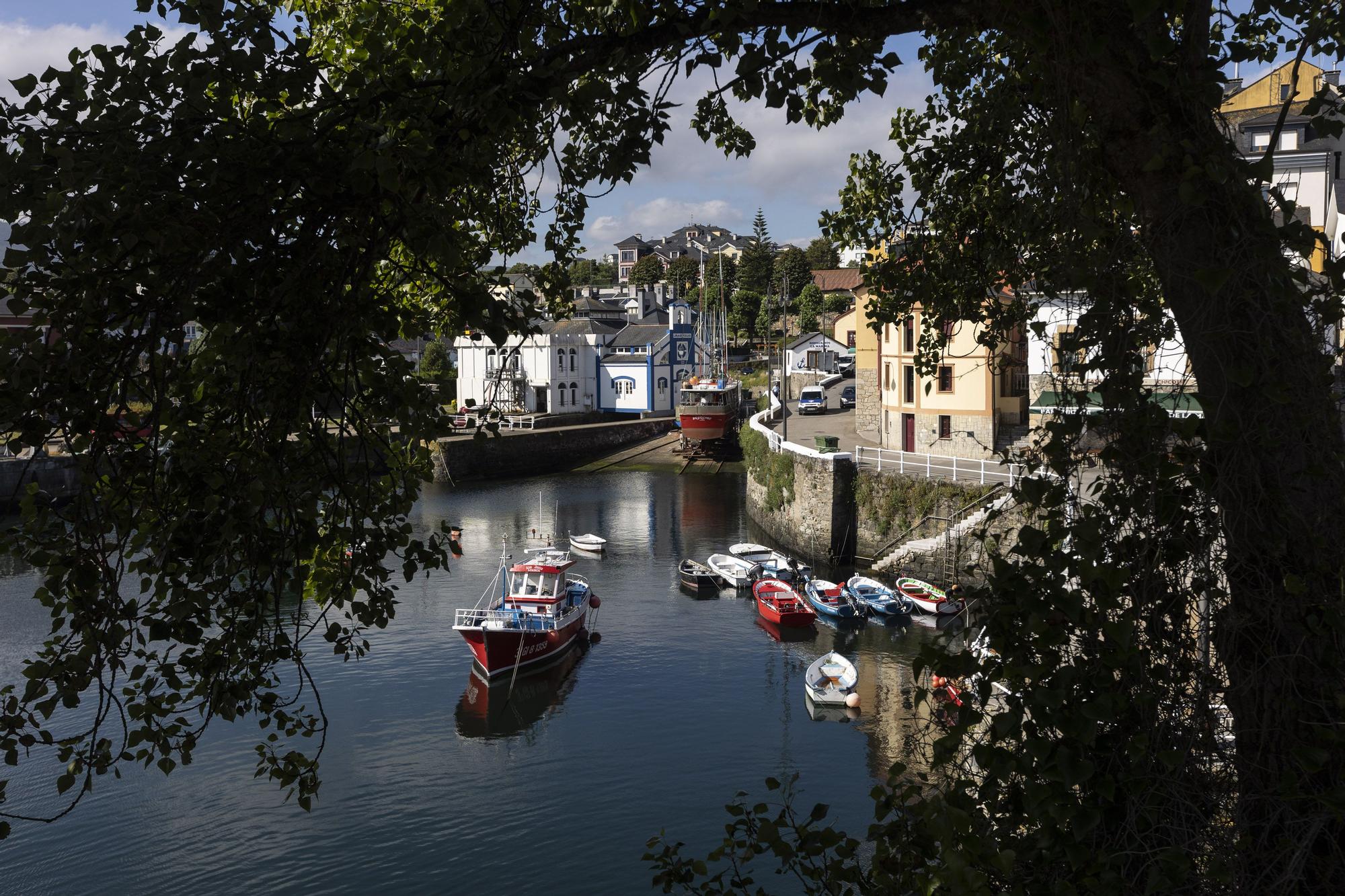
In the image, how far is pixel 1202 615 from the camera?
3.27 m

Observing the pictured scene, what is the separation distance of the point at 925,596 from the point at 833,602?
2139 millimetres

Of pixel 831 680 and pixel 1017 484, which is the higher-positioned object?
pixel 1017 484

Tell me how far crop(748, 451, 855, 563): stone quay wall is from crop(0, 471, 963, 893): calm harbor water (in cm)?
575

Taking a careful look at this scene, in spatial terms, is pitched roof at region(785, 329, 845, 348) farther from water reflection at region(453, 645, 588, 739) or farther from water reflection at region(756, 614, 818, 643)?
water reflection at region(453, 645, 588, 739)

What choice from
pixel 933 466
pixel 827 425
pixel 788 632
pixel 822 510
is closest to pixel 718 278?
pixel 827 425

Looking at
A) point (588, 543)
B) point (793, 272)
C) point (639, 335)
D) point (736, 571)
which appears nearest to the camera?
point (736, 571)

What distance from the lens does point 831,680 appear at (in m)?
19.8

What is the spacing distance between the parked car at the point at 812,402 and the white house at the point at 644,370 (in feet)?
35.2

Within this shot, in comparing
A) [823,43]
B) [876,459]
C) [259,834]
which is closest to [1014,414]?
[876,459]

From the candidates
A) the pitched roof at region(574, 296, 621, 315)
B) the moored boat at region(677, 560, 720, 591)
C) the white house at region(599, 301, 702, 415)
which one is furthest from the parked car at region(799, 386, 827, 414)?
the moored boat at region(677, 560, 720, 591)

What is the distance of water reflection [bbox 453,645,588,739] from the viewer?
62.2ft

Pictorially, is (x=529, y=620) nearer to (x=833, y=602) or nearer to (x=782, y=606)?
(x=782, y=606)

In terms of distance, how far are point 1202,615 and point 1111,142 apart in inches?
56.7

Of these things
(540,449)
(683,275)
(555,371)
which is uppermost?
(683,275)
